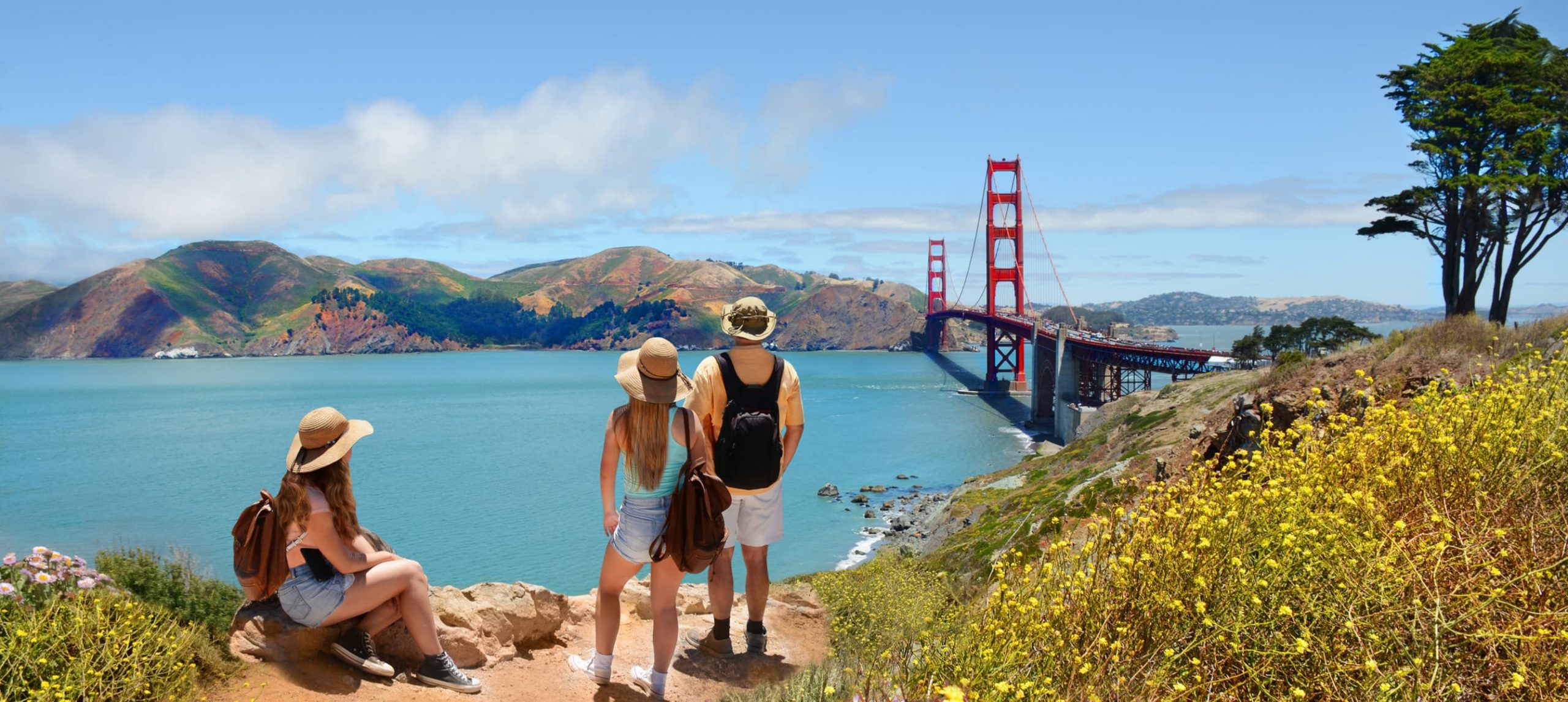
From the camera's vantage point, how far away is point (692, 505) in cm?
400

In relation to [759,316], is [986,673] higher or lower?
lower

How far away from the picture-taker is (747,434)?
4.38 meters

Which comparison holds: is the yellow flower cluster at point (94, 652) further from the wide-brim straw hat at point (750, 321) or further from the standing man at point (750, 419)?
the wide-brim straw hat at point (750, 321)

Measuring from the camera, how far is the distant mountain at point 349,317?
152m

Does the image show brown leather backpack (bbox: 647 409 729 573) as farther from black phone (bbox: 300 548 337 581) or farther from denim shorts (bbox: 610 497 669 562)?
black phone (bbox: 300 548 337 581)

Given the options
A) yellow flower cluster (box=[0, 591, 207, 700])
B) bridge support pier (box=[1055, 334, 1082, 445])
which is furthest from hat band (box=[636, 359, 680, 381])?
bridge support pier (box=[1055, 334, 1082, 445])

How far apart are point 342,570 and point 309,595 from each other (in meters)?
0.19

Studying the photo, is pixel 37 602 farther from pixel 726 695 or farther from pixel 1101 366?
pixel 1101 366

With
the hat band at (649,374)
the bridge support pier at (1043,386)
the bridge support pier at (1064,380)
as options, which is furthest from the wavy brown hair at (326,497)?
the bridge support pier at (1043,386)

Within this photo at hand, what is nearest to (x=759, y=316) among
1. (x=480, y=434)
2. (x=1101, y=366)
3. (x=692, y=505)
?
(x=692, y=505)

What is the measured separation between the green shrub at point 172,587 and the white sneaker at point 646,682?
1.97 metres

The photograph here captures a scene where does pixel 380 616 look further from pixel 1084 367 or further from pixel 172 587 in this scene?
pixel 1084 367

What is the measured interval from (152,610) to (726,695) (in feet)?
8.59

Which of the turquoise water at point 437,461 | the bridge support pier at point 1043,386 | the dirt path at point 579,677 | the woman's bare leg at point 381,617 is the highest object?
the woman's bare leg at point 381,617
